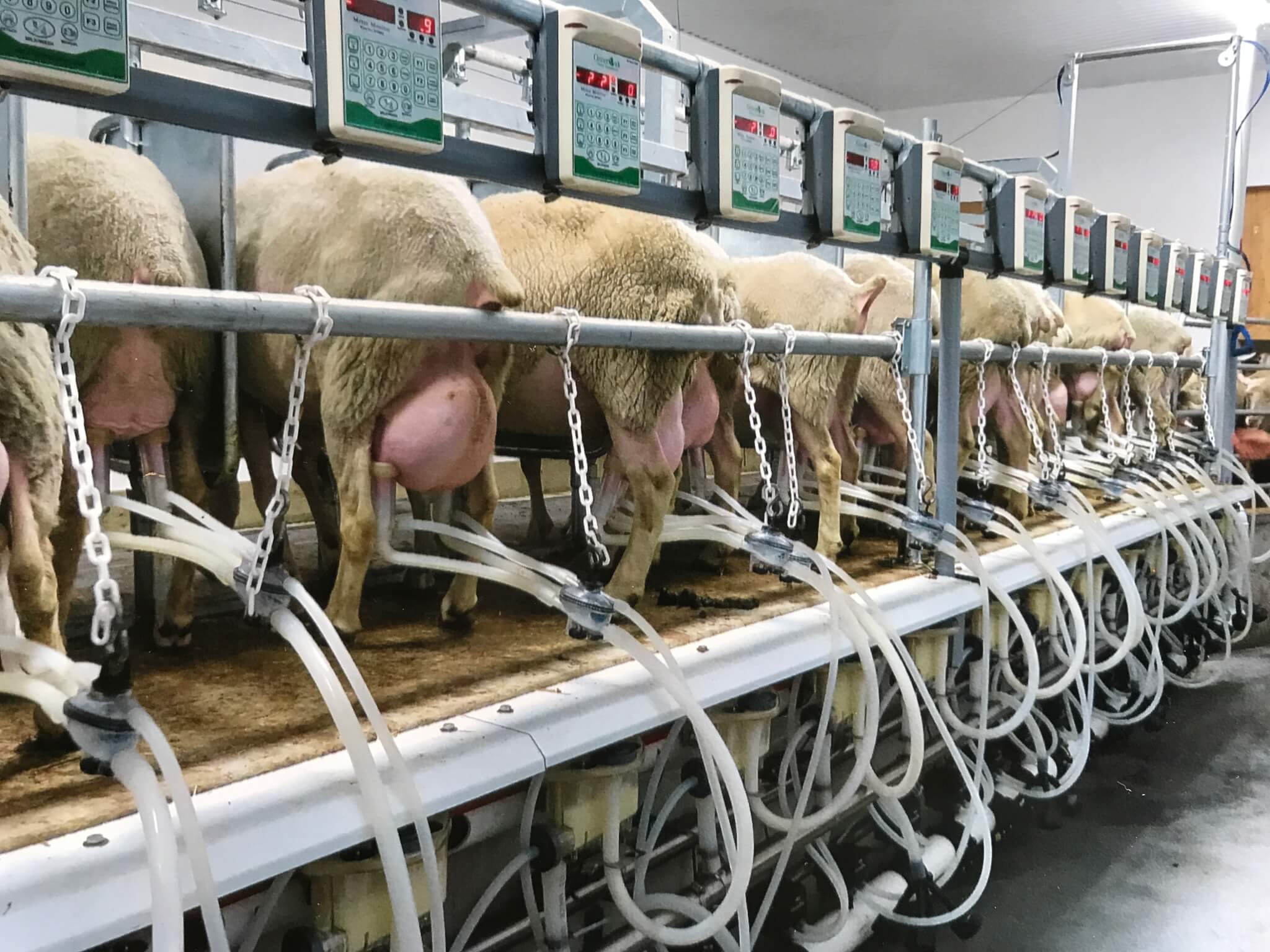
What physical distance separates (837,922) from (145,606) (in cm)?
136

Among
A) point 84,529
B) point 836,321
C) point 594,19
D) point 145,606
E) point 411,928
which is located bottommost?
point 411,928

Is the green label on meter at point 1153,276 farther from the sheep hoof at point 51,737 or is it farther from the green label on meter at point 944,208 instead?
the sheep hoof at point 51,737

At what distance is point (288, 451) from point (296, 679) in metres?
0.43

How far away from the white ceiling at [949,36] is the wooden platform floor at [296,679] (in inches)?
157

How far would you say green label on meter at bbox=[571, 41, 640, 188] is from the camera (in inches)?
47.1

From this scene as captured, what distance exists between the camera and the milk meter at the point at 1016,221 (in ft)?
7.47

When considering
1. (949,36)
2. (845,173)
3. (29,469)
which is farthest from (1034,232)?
(949,36)

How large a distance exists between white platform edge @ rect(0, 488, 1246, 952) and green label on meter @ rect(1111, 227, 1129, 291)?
175 centimetres

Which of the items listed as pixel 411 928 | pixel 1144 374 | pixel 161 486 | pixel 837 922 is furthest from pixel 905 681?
pixel 1144 374

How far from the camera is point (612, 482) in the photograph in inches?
79.1

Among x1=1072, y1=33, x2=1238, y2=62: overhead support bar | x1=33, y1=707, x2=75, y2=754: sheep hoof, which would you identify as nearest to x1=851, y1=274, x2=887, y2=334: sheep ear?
x1=33, y1=707, x2=75, y2=754: sheep hoof

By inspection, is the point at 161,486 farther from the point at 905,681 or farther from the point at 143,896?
the point at 905,681

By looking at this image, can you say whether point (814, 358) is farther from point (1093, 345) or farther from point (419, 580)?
point (1093, 345)

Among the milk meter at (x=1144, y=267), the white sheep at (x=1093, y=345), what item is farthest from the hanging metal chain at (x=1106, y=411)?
the milk meter at (x=1144, y=267)
